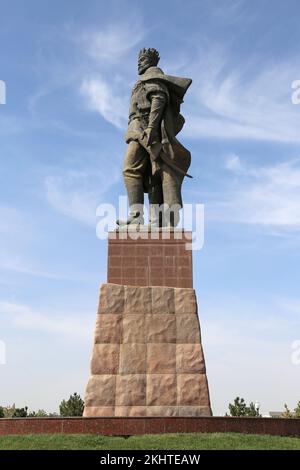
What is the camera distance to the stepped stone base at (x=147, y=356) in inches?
410

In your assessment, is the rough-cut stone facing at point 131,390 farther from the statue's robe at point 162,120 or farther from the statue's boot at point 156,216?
the statue's robe at point 162,120

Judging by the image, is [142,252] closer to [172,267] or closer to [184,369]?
[172,267]

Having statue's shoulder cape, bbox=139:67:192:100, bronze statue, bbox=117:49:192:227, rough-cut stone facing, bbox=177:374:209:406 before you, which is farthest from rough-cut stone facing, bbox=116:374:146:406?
statue's shoulder cape, bbox=139:67:192:100

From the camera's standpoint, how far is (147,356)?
35.4 ft

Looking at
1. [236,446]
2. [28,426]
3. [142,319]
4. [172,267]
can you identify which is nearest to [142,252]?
[172,267]

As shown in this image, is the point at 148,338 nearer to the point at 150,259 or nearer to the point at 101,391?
the point at 101,391

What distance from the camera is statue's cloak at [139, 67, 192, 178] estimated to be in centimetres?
1277

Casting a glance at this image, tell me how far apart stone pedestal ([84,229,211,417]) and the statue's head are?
13.6ft

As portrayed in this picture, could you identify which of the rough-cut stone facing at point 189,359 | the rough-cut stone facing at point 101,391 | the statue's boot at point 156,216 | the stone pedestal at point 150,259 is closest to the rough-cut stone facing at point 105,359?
the rough-cut stone facing at point 101,391

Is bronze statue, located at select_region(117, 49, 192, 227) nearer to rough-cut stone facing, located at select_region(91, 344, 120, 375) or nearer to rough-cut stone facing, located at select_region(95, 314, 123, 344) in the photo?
rough-cut stone facing, located at select_region(95, 314, 123, 344)

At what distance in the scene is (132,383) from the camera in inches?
415

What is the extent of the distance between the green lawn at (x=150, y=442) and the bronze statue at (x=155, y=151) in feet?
16.8
